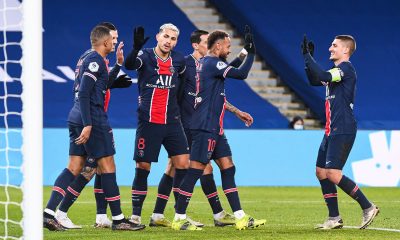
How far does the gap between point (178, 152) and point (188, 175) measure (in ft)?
1.20

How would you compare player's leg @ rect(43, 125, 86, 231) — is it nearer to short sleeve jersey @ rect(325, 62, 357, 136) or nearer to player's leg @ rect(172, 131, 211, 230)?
player's leg @ rect(172, 131, 211, 230)

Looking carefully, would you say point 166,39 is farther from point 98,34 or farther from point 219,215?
point 219,215

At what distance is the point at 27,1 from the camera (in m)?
5.39

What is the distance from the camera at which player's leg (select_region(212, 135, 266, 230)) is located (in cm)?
824

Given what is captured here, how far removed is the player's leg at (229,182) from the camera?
27.0ft

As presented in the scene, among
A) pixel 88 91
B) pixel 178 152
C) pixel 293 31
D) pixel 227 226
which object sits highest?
pixel 293 31

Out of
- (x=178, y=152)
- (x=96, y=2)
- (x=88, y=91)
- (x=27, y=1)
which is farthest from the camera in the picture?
(x=96, y=2)

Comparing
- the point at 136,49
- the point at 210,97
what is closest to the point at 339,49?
the point at 210,97

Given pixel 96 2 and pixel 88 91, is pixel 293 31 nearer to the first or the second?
pixel 96 2

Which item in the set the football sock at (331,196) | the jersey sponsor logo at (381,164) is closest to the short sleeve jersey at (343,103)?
the football sock at (331,196)

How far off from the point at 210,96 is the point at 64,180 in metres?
1.46

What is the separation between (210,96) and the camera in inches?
326

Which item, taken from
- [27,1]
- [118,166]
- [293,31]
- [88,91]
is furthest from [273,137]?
[27,1]

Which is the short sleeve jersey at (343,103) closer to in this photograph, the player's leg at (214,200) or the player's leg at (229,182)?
the player's leg at (229,182)
